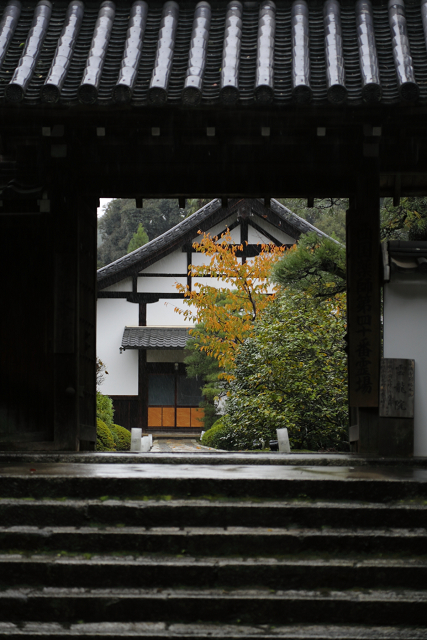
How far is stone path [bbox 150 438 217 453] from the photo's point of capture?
19250mm

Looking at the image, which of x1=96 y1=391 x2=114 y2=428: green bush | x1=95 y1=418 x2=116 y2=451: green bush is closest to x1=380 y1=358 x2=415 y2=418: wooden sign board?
x1=95 y1=418 x2=116 y2=451: green bush

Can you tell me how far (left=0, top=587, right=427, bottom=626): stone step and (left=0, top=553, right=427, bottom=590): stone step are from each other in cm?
16

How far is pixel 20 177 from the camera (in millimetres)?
7836

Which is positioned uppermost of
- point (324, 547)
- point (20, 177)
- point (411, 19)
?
point (411, 19)

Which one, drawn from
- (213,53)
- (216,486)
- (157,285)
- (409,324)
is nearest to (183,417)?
(157,285)

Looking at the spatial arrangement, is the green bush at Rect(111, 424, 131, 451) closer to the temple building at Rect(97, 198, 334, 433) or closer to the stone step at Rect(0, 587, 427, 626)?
the temple building at Rect(97, 198, 334, 433)

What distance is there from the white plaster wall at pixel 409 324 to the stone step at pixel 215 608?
304 cm

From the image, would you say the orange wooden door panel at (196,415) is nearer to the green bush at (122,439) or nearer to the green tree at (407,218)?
the green bush at (122,439)

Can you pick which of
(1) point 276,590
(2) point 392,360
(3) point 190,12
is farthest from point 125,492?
(3) point 190,12

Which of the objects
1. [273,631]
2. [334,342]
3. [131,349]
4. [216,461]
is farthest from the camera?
[131,349]

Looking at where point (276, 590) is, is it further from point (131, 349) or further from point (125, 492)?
point (131, 349)

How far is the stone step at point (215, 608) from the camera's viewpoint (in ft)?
14.3

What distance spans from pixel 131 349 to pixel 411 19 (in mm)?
17963

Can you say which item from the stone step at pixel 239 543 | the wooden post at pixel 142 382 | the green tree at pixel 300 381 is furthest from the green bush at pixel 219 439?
the stone step at pixel 239 543
